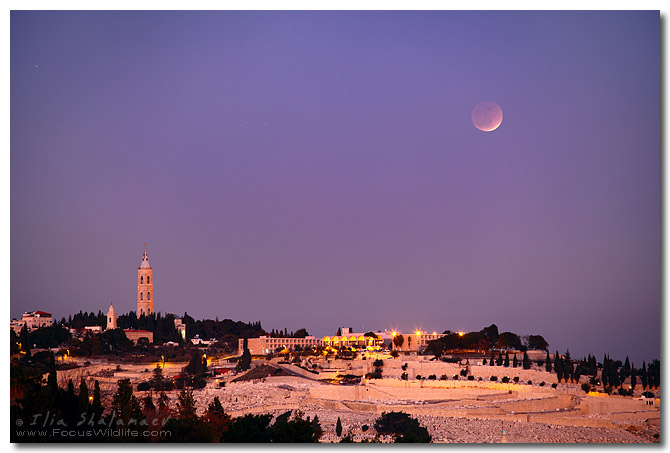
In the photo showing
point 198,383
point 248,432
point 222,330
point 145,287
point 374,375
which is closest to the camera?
point 248,432

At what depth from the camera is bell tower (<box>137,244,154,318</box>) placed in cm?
1987

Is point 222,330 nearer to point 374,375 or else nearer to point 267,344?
point 267,344

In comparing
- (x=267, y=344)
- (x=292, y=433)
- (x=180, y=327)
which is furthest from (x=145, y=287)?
(x=292, y=433)

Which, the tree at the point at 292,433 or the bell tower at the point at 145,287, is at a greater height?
the bell tower at the point at 145,287

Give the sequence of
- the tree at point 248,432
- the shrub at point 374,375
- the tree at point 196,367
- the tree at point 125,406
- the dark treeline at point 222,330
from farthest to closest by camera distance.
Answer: the dark treeline at point 222,330 → the tree at point 196,367 → the shrub at point 374,375 → the tree at point 125,406 → the tree at point 248,432

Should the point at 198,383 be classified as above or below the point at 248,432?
below

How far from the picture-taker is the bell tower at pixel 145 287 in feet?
65.2

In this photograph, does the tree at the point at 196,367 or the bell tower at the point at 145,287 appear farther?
the tree at the point at 196,367

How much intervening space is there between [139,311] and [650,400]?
2555 cm

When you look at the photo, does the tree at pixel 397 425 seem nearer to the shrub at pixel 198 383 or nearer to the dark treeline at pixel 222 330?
the shrub at pixel 198 383

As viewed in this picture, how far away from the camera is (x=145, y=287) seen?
88.1 ft

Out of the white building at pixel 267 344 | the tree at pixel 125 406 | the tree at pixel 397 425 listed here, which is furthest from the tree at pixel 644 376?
the white building at pixel 267 344

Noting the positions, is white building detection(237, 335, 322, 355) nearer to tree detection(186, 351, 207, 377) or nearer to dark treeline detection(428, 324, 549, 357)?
tree detection(186, 351, 207, 377)
